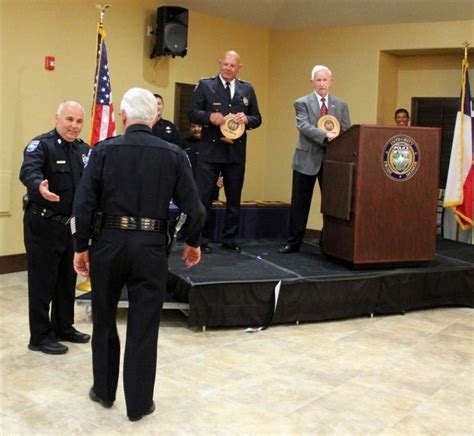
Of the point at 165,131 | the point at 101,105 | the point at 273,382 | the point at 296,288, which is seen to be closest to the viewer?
the point at 273,382

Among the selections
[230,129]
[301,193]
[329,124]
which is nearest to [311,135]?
[329,124]

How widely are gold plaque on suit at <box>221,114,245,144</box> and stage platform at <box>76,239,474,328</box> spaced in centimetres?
86

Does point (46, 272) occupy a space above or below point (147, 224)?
below

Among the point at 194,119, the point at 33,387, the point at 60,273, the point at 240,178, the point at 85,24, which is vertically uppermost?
the point at 85,24

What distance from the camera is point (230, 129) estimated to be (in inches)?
186

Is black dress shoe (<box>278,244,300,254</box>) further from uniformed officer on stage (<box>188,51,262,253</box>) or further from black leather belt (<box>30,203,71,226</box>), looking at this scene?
black leather belt (<box>30,203,71,226</box>)

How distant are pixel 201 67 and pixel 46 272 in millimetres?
4079

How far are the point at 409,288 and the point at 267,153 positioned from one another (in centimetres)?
364

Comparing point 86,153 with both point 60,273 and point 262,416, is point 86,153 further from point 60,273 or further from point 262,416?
point 262,416

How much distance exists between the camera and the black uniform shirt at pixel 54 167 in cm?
338

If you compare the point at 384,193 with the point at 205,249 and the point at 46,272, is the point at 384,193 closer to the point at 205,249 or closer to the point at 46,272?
the point at 205,249

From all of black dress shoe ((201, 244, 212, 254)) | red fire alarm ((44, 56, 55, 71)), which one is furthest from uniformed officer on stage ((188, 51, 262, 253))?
red fire alarm ((44, 56, 55, 71))

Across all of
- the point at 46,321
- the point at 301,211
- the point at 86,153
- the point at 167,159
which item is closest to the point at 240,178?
the point at 301,211

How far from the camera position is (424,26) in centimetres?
673
